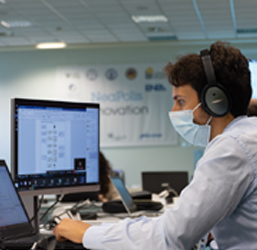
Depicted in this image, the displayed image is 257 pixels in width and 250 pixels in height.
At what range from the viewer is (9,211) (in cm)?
154

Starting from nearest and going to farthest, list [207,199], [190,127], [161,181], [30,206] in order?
1. [207,199]
2. [190,127]
3. [30,206]
4. [161,181]

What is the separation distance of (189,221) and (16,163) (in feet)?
3.26

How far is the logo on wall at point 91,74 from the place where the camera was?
8039mm

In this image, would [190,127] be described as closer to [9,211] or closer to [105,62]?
[9,211]

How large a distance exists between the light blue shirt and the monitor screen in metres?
0.76

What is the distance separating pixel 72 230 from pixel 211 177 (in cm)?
58

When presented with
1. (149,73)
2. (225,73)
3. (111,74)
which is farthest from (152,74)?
(225,73)

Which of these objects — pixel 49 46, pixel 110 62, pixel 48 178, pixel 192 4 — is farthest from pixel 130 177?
pixel 48 178

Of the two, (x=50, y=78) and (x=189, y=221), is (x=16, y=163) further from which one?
(x=50, y=78)

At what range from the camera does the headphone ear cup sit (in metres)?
1.42

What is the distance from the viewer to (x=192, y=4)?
5.76 m

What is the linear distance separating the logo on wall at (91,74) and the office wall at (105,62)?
0.15 m

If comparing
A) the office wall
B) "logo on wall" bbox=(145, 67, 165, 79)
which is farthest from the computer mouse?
"logo on wall" bbox=(145, 67, 165, 79)

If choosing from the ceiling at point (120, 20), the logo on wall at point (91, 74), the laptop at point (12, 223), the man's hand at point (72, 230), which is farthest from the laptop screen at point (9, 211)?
the logo on wall at point (91, 74)
